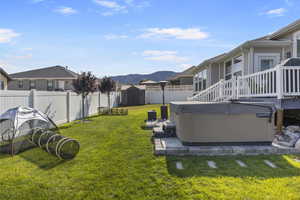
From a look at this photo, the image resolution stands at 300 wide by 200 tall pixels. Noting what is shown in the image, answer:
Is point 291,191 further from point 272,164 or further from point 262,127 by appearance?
point 262,127

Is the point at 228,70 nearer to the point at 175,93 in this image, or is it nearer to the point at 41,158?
the point at 41,158

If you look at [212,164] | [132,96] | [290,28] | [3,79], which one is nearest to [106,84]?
[132,96]

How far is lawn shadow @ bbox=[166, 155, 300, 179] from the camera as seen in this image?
3451 millimetres

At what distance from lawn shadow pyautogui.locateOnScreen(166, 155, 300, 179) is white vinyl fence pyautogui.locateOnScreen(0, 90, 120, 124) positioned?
5168 mm

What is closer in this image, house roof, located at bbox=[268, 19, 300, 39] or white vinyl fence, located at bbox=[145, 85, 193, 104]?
house roof, located at bbox=[268, 19, 300, 39]

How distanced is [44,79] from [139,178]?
29195 mm

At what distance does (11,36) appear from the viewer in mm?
12469

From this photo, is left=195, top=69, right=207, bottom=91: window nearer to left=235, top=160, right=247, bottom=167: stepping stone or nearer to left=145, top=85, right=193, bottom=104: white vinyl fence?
left=145, top=85, right=193, bottom=104: white vinyl fence

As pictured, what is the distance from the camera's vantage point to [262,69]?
8977mm

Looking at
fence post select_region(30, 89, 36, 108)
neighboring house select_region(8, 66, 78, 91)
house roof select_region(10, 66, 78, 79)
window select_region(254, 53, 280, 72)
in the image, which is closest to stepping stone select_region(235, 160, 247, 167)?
window select_region(254, 53, 280, 72)

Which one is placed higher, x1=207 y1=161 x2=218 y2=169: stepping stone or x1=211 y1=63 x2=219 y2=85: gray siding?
x1=211 y1=63 x2=219 y2=85: gray siding

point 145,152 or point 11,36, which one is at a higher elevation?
point 11,36

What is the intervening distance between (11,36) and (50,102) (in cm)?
741

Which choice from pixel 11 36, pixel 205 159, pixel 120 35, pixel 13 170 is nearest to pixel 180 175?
pixel 205 159
